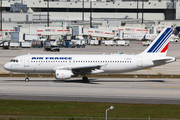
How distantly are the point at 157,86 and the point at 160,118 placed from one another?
20003 mm

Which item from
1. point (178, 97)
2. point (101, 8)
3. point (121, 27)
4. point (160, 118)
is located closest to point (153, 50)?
point (178, 97)

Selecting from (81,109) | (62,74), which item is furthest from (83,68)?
(81,109)

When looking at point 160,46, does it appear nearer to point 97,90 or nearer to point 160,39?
point 160,39

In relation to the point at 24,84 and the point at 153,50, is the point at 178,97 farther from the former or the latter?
the point at 24,84

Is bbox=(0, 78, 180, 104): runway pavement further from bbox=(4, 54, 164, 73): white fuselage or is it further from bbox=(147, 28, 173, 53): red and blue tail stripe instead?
bbox=(147, 28, 173, 53): red and blue tail stripe

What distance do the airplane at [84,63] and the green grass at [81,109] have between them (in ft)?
48.4

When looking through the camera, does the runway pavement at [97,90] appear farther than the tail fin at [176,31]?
No

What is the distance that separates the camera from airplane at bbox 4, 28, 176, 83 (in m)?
52.8

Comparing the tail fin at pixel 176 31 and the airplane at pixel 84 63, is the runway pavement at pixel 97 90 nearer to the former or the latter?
the airplane at pixel 84 63

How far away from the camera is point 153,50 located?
2190 inches

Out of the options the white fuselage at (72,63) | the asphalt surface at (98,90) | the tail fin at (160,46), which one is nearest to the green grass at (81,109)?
the asphalt surface at (98,90)

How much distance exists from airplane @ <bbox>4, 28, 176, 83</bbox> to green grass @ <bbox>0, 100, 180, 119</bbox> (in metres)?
14.8

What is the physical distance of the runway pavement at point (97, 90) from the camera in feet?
133

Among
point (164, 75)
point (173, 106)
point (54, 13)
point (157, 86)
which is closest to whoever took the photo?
point (173, 106)
